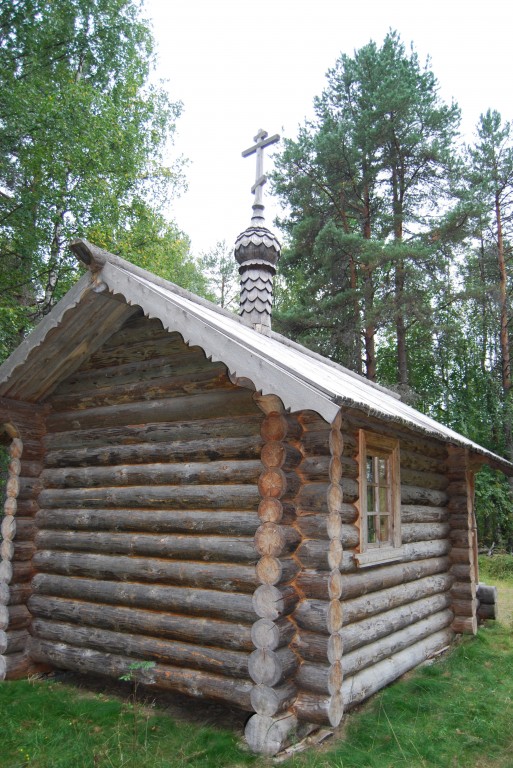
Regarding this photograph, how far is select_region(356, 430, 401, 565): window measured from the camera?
247 inches

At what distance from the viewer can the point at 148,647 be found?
19.0 feet

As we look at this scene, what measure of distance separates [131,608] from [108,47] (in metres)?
16.4

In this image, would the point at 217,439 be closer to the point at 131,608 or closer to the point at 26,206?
the point at 131,608

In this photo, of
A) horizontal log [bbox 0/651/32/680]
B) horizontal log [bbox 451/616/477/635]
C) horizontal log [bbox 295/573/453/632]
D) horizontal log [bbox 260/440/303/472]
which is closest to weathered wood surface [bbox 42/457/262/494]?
horizontal log [bbox 260/440/303/472]

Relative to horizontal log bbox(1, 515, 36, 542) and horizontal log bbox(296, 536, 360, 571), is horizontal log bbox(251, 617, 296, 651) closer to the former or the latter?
horizontal log bbox(296, 536, 360, 571)

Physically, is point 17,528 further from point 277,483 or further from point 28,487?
point 277,483

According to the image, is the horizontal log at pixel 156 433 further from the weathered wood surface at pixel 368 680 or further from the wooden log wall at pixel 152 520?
the weathered wood surface at pixel 368 680

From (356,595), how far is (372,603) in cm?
49

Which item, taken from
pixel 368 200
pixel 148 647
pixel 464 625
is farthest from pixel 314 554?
pixel 368 200

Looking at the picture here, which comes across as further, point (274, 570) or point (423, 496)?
point (423, 496)

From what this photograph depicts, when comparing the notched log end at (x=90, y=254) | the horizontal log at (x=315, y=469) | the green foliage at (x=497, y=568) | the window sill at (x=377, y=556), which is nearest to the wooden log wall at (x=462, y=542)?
the window sill at (x=377, y=556)

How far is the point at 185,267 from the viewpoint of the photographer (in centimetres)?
2838

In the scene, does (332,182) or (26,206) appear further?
(332,182)

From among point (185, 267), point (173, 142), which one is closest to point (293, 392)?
point (173, 142)
